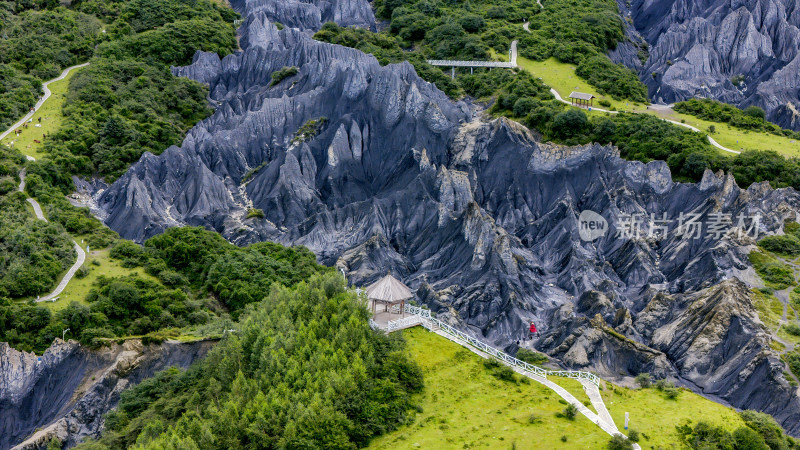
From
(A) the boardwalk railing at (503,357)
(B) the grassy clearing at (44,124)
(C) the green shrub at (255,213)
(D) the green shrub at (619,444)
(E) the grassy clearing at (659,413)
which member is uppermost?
(D) the green shrub at (619,444)

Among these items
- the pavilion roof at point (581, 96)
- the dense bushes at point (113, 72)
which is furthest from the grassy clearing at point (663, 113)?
the dense bushes at point (113, 72)

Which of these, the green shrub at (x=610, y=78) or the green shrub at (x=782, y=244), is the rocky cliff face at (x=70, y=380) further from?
the green shrub at (x=610, y=78)

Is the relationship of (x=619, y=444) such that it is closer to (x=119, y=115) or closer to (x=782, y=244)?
(x=782, y=244)

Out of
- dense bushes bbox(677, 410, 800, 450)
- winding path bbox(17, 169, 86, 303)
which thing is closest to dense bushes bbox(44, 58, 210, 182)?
winding path bbox(17, 169, 86, 303)

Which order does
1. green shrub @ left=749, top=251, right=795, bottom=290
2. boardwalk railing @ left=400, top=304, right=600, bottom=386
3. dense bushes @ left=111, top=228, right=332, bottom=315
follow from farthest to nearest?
1. green shrub @ left=749, top=251, right=795, bottom=290
2. dense bushes @ left=111, top=228, right=332, bottom=315
3. boardwalk railing @ left=400, top=304, right=600, bottom=386

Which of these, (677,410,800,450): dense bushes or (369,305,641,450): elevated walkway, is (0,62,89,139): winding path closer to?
(369,305,641,450): elevated walkway
